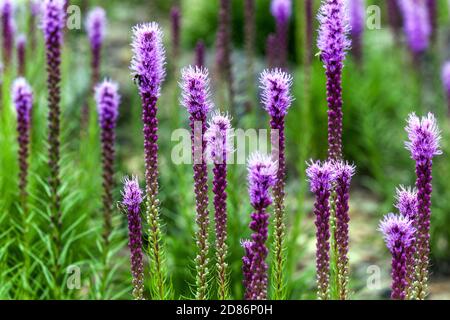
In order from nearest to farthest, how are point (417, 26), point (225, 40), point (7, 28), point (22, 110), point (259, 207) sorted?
1. point (259, 207)
2. point (22, 110)
3. point (225, 40)
4. point (7, 28)
5. point (417, 26)

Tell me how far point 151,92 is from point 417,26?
5.29m

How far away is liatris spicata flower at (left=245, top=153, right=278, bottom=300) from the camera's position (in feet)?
6.74

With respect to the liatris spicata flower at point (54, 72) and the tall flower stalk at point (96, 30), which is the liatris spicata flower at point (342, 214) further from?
the tall flower stalk at point (96, 30)

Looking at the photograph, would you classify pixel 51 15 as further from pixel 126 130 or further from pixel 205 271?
pixel 126 130

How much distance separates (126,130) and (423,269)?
7039 mm

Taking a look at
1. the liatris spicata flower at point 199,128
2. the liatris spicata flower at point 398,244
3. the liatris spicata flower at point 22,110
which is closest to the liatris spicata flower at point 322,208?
the liatris spicata flower at point 398,244

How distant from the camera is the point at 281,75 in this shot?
7.64ft

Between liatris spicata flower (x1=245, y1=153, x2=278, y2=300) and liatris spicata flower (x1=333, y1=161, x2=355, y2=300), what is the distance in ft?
→ 0.98

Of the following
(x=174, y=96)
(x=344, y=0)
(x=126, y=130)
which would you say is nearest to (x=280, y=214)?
(x=344, y=0)

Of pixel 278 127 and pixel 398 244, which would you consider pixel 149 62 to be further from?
pixel 398 244

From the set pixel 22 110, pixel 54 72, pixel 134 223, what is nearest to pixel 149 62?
pixel 134 223

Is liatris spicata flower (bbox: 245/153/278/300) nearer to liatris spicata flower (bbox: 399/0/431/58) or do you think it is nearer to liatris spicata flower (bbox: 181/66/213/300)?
liatris spicata flower (bbox: 181/66/213/300)

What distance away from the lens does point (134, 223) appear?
2.41 meters
